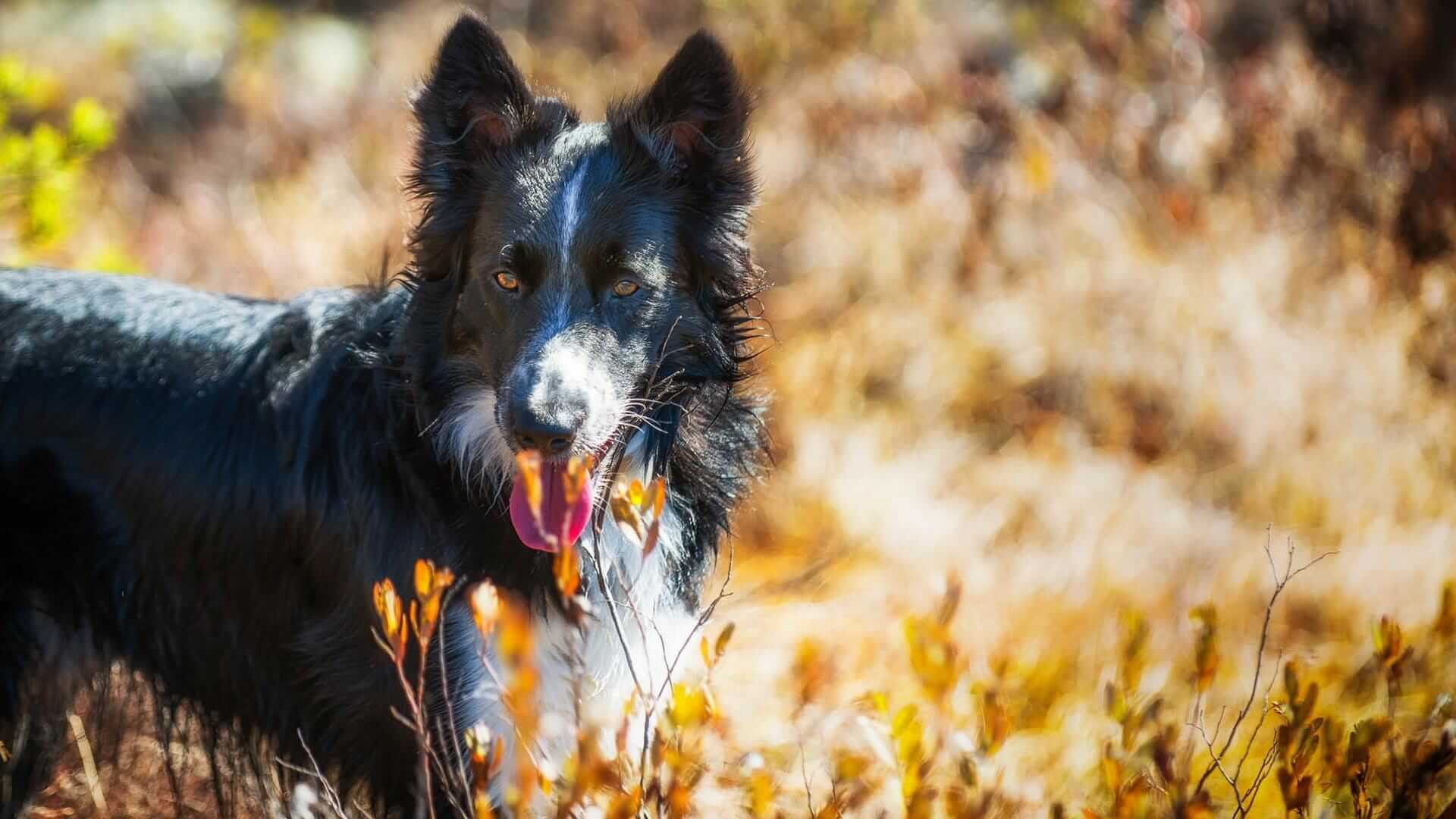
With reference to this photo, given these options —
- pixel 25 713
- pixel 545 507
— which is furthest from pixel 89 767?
pixel 545 507

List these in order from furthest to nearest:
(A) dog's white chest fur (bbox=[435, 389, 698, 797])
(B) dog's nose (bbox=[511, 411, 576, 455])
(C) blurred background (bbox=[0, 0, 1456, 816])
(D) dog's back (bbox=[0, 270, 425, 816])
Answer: (C) blurred background (bbox=[0, 0, 1456, 816]), (D) dog's back (bbox=[0, 270, 425, 816]), (A) dog's white chest fur (bbox=[435, 389, 698, 797]), (B) dog's nose (bbox=[511, 411, 576, 455])

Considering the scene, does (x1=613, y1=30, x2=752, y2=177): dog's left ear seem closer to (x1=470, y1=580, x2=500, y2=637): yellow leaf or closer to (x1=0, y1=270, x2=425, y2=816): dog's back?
(x1=0, y1=270, x2=425, y2=816): dog's back

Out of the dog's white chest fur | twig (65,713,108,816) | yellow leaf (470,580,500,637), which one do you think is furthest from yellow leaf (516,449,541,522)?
twig (65,713,108,816)

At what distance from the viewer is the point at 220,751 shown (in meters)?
3.32

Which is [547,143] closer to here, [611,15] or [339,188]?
[339,188]

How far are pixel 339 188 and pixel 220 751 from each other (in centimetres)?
558

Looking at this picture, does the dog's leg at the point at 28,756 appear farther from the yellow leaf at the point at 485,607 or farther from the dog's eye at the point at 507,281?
the yellow leaf at the point at 485,607

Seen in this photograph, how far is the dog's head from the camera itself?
2.83 m

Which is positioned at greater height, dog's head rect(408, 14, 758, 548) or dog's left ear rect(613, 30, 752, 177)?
dog's left ear rect(613, 30, 752, 177)

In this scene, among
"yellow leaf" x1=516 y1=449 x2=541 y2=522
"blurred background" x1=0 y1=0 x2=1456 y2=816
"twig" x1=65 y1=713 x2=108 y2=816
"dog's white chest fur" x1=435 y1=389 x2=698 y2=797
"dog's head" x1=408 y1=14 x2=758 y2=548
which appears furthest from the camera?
"blurred background" x1=0 y1=0 x2=1456 y2=816

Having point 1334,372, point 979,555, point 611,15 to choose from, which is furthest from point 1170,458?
point 611,15

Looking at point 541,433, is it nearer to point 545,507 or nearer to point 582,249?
point 545,507

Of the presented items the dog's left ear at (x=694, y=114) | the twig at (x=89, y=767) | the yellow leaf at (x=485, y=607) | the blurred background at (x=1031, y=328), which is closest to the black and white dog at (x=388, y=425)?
the dog's left ear at (x=694, y=114)

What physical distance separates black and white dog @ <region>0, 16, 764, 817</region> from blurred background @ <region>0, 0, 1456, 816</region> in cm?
65
